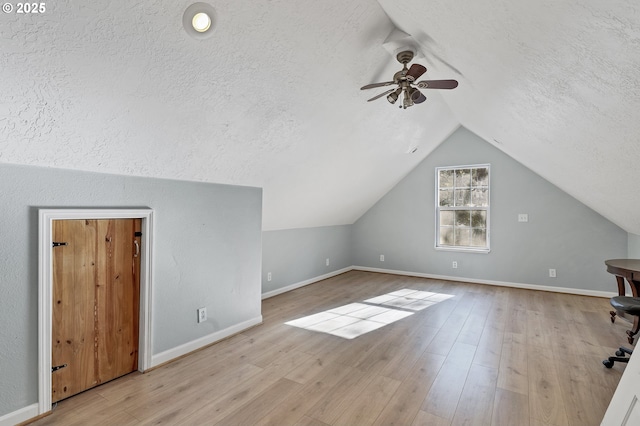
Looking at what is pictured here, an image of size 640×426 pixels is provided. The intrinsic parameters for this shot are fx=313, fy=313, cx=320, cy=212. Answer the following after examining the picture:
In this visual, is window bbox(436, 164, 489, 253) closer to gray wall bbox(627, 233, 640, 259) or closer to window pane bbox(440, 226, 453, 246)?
window pane bbox(440, 226, 453, 246)

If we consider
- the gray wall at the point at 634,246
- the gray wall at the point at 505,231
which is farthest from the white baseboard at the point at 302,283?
the gray wall at the point at 634,246

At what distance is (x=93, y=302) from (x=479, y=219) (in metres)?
5.47

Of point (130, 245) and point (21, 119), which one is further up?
point (21, 119)

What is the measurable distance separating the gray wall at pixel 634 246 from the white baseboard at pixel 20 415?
241 inches

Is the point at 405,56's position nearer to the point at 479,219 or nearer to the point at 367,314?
the point at 367,314

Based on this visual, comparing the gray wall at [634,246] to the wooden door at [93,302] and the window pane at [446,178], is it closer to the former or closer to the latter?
the window pane at [446,178]

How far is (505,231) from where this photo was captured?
17.0ft

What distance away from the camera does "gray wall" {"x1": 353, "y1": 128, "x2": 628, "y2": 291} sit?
183 inches

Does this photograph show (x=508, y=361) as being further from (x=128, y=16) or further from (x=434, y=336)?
(x=128, y=16)

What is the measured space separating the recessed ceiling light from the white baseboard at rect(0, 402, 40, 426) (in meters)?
2.38

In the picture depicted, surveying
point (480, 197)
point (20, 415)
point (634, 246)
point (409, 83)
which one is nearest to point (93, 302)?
point (20, 415)

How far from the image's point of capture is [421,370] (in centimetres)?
250

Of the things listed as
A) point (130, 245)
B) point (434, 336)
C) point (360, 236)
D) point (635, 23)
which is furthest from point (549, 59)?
point (360, 236)

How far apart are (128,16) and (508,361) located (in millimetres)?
3527
